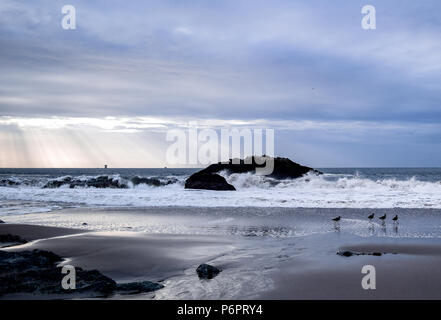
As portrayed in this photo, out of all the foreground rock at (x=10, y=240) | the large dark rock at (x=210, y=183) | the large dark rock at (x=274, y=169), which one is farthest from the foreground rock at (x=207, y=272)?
the large dark rock at (x=274, y=169)

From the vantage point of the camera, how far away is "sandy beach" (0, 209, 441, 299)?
6579 millimetres

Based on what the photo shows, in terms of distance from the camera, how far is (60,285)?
6.50m

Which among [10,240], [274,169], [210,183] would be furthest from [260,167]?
[10,240]

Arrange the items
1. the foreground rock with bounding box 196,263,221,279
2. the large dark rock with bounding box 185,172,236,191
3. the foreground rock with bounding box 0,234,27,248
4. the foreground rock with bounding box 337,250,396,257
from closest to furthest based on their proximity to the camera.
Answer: the foreground rock with bounding box 196,263,221,279, the foreground rock with bounding box 337,250,396,257, the foreground rock with bounding box 0,234,27,248, the large dark rock with bounding box 185,172,236,191

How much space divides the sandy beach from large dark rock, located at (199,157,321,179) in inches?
1348

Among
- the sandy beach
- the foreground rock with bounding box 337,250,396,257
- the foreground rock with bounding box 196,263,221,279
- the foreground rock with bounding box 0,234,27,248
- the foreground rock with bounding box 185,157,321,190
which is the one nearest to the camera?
the sandy beach

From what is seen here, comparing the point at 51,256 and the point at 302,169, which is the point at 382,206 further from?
the point at 302,169

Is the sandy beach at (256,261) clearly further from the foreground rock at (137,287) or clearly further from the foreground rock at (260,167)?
the foreground rock at (260,167)

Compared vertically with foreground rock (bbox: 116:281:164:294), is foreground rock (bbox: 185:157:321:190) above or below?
above

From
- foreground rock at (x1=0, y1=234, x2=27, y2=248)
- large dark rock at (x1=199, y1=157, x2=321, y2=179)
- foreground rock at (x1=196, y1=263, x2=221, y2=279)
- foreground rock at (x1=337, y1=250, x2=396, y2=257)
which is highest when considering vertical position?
large dark rock at (x1=199, y1=157, x2=321, y2=179)

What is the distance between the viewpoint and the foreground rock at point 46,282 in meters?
6.31

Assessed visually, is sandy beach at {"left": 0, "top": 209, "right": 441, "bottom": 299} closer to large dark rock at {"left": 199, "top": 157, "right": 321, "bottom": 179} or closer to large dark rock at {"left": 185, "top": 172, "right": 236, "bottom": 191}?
large dark rock at {"left": 185, "top": 172, "right": 236, "bottom": 191}

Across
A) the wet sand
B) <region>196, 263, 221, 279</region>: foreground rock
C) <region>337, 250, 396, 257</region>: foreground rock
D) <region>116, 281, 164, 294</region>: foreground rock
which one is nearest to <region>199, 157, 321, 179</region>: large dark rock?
the wet sand

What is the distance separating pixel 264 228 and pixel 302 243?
292 centimetres
